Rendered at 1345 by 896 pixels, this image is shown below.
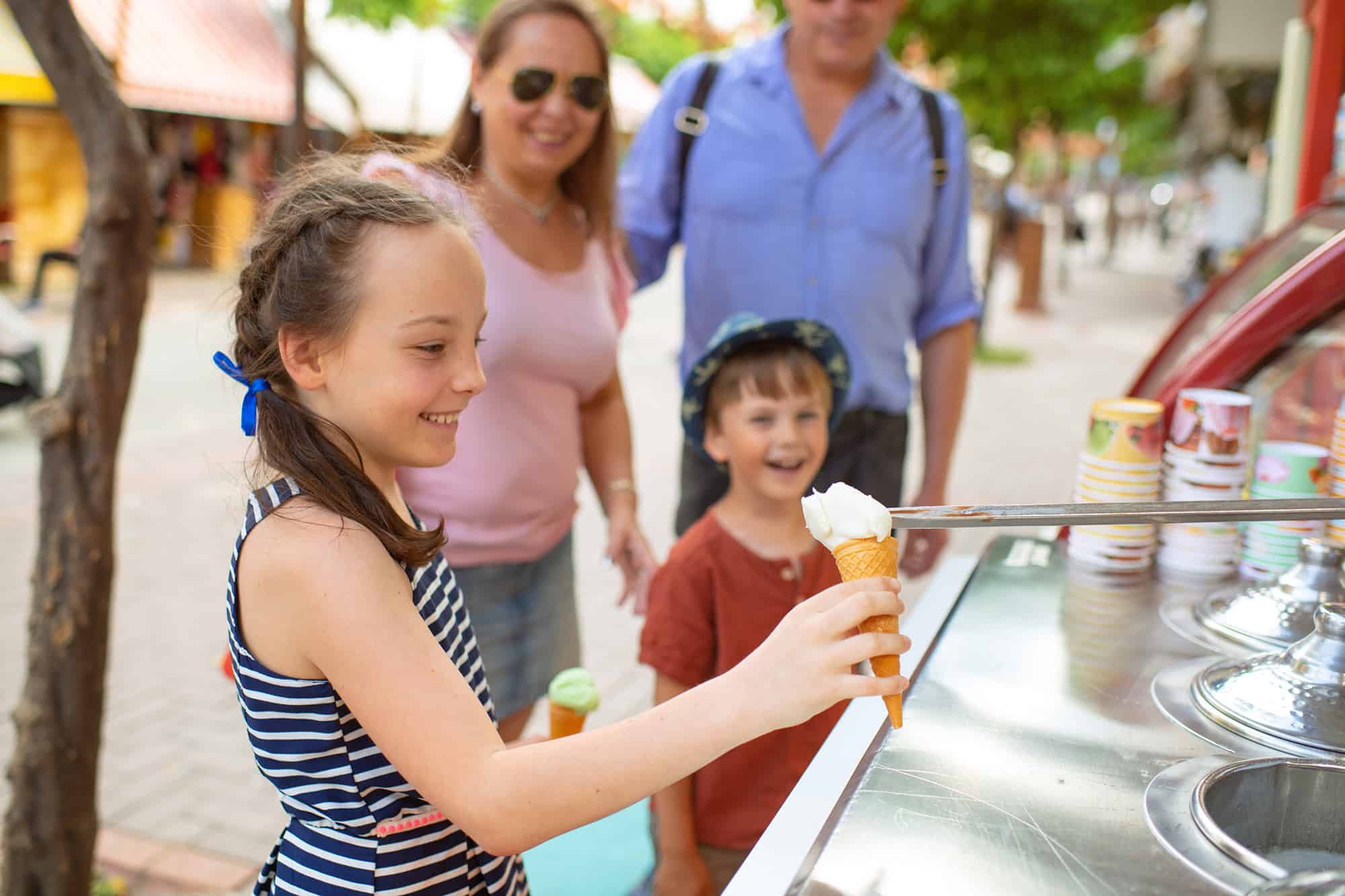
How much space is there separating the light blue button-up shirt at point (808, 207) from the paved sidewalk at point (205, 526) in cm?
128

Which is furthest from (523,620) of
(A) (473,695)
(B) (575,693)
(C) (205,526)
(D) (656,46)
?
(D) (656,46)

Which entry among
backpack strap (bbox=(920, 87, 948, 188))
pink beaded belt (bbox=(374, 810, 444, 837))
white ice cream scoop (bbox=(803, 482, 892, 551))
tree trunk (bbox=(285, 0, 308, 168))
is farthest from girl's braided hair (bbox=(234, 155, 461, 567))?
tree trunk (bbox=(285, 0, 308, 168))

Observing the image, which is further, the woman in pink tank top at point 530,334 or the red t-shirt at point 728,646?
the woman in pink tank top at point 530,334

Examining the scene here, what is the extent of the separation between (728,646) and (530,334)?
737 millimetres

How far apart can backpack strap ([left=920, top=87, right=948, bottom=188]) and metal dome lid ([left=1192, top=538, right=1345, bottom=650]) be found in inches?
60.1

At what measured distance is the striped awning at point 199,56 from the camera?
14.2m

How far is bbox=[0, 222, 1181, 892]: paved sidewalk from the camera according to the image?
11.5 feet

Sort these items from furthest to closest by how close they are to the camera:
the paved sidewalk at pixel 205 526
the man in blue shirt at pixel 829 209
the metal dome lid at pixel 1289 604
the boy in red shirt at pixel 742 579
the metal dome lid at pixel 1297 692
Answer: the paved sidewalk at pixel 205 526
the man in blue shirt at pixel 829 209
the boy in red shirt at pixel 742 579
the metal dome lid at pixel 1289 604
the metal dome lid at pixel 1297 692

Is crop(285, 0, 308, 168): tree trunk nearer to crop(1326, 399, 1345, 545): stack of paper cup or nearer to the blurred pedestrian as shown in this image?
crop(1326, 399, 1345, 545): stack of paper cup

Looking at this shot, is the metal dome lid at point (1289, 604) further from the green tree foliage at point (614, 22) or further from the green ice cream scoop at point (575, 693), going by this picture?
the green tree foliage at point (614, 22)

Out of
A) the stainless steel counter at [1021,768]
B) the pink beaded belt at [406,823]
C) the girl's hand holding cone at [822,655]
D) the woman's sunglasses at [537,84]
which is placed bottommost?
the pink beaded belt at [406,823]

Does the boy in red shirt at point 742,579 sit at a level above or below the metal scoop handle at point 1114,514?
below

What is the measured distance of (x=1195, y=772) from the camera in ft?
3.95

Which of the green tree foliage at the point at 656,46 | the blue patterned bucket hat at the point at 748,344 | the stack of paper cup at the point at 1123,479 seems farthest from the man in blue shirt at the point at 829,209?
the green tree foliage at the point at 656,46
